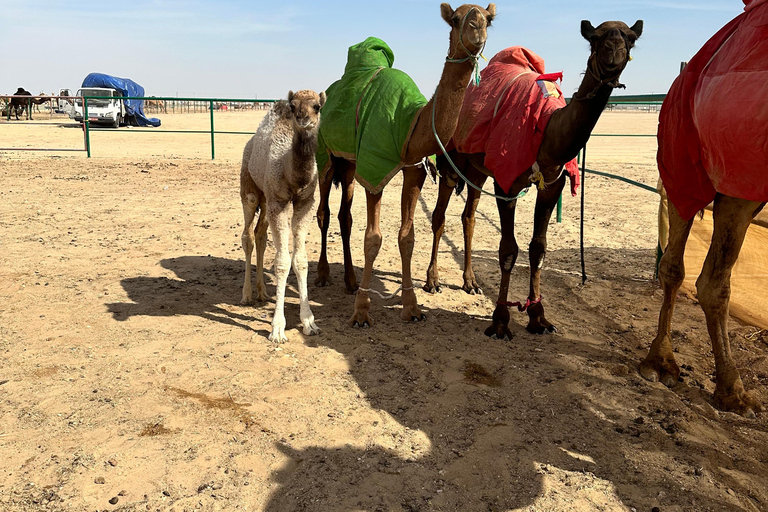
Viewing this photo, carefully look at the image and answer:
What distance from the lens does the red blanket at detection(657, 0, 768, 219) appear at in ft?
8.87

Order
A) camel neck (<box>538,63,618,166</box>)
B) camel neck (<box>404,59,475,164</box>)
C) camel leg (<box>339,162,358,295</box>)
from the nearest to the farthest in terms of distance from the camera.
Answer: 1. camel neck (<box>538,63,618,166</box>)
2. camel neck (<box>404,59,475,164</box>)
3. camel leg (<box>339,162,358,295</box>)

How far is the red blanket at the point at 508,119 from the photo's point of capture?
4.01m

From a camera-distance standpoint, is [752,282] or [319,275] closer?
[752,282]

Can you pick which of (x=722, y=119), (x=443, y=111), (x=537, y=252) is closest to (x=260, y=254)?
(x=443, y=111)

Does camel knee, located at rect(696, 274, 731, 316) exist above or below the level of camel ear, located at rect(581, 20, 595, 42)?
below

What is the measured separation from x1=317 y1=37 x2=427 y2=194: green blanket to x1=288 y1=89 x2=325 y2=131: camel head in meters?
0.48

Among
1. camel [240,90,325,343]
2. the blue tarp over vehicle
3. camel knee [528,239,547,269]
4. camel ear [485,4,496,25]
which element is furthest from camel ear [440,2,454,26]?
the blue tarp over vehicle

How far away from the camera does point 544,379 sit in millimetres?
3750

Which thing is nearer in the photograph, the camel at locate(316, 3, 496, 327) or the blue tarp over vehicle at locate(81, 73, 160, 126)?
the camel at locate(316, 3, 496, 327)

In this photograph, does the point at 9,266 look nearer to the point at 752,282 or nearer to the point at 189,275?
the point at 189,275

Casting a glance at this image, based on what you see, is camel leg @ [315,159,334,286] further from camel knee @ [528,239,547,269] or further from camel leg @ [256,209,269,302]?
camel knee @ [528,239,547,269]

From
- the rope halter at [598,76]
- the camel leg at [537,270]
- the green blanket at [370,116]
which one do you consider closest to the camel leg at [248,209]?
the green blanket at [370,116]

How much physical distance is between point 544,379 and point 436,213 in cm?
241

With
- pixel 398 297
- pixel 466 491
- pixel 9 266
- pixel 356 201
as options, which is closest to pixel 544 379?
pixel 466 491
